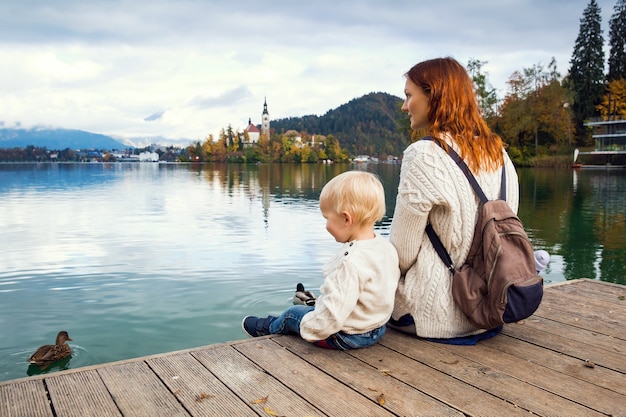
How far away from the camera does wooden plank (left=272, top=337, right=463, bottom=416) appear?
2.24m

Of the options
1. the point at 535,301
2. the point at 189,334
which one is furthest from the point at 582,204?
the point at 535,301

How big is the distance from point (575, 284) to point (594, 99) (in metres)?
58.7

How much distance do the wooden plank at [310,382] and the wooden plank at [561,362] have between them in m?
1.02

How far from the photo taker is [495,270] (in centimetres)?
265

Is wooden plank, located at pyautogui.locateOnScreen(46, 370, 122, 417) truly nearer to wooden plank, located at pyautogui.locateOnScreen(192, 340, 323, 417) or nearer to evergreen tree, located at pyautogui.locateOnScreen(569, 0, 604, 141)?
wooden plank, located at pyautogui.locateOnScreen(192, 340, 323, 417)

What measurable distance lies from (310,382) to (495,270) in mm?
1024

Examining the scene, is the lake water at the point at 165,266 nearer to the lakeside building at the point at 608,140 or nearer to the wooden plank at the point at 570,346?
the wooden plank at the point at 570,346

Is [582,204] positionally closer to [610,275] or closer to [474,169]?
[610,275]

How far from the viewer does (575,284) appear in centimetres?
461

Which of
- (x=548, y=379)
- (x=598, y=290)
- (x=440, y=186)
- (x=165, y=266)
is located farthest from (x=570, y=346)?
(x=165, y=266)

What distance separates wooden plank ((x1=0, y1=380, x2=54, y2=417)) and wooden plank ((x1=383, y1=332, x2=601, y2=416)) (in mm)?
1658

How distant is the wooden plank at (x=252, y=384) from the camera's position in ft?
7.30

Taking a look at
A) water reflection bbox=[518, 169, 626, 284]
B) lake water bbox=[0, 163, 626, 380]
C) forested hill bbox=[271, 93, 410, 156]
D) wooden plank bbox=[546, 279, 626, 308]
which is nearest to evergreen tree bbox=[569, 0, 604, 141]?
water reflection bbox=[518, 169, 626, 284]

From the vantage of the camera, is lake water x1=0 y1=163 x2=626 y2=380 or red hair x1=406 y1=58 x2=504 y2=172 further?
lake water x1=0 y1=163 x2=626 y2=380
